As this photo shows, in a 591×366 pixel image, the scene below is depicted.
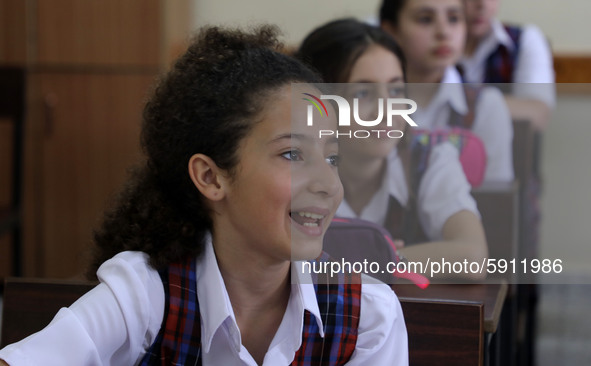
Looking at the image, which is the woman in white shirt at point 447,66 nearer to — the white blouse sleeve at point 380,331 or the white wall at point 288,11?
the white blouse sleeve at point 380,331

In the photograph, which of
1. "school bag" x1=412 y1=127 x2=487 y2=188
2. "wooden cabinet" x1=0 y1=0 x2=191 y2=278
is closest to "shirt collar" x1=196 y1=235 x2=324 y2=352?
"school bag" x1=412 y1=127 x2=487 y2=188

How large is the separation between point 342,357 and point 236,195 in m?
0.25

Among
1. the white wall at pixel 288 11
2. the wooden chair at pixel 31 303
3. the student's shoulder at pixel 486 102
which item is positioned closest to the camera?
the wooden chair at pixel 31 303

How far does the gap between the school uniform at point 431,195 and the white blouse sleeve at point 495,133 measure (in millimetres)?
448

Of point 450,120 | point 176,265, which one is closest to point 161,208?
point 176,265

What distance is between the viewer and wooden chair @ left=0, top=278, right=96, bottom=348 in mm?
1146

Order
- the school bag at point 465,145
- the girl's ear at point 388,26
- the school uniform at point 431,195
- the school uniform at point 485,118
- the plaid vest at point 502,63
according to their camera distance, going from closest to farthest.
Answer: the school uniform at point 431,195 < the school bag at point 465,145 < the school uniform at point 485,118 < the girl's ear at point 388,26 < the plaid vest at point 502,63

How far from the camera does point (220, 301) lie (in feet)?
3.34

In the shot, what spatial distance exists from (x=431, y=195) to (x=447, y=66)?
2.38ft

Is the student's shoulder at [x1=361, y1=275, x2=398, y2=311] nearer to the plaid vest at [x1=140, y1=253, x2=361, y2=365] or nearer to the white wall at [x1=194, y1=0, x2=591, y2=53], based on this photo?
the plaid vest at [x1=140, y1=253, x2=361, y2=365]

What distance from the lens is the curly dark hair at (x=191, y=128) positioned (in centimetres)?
104

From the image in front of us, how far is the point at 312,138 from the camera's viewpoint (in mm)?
1034

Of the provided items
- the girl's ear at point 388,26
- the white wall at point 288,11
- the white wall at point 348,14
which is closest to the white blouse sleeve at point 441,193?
the girl's ear at point 388,26

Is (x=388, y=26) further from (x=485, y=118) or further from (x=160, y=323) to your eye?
(x=160, y=323)
